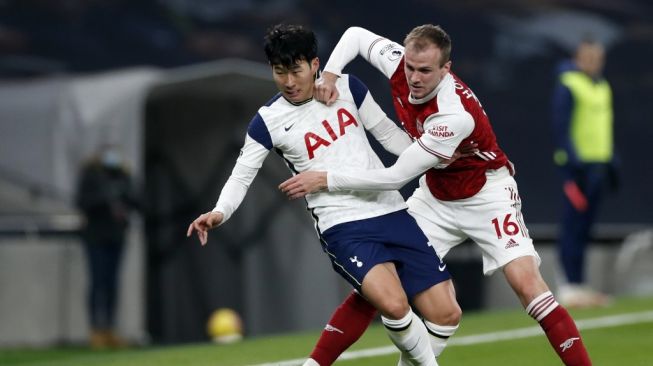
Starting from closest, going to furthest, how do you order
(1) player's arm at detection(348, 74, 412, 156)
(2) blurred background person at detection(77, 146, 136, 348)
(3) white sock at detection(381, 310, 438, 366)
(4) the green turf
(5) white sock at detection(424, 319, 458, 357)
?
1. (3) white sock at detection(381, 310, 438, 366)
2. (5) white sock at detection(424, 319, 458, 357)
3. (1) player's arm at detection(348, 74, 412, 156)
4. (4) the green turf
5. (2) blurred background person at detection(77, 146, 136, 348)

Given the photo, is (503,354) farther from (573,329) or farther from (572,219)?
(572,219)

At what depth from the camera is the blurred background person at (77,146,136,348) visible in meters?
12.8

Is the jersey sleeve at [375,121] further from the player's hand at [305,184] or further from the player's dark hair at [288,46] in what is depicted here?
the player's hand at [305,184]

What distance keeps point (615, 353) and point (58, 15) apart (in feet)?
26.2

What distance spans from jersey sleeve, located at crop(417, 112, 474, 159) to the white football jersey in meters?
0.34

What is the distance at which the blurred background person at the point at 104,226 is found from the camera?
41.9ft

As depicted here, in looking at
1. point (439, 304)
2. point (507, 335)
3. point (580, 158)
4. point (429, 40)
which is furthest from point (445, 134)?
point (580, 158)

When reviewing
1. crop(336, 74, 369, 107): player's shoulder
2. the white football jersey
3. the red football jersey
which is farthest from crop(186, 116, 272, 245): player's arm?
the red football jersey

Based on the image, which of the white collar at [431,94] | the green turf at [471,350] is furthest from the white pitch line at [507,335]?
the white collar at [431,94]

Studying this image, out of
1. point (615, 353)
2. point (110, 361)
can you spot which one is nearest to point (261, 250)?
point (110, 361)

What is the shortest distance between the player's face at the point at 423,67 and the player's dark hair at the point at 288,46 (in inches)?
18.3

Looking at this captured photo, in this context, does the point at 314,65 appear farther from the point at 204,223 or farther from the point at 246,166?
the point at 204,223

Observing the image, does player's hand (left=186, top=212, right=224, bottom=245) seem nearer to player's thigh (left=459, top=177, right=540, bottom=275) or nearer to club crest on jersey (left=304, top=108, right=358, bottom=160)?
club crest on jersey (left=304, top=108, right=358, bottom=160)

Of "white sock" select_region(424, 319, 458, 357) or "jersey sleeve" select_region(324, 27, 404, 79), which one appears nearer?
"white sock" select_region(424, 319, 458, 357)
